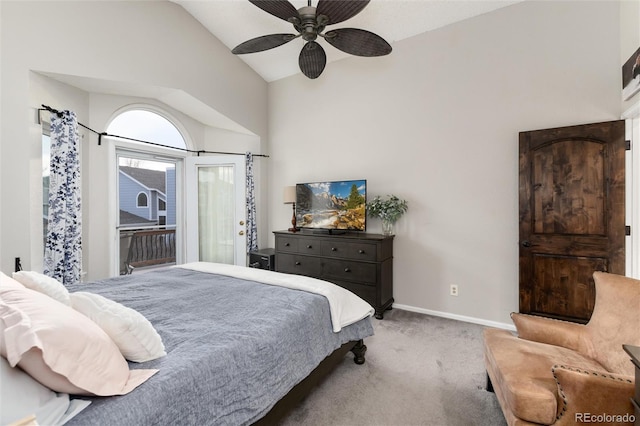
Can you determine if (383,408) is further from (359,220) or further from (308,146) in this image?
(308,146)

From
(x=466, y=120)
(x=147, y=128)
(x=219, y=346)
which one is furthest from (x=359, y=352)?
(x=147, y=128)

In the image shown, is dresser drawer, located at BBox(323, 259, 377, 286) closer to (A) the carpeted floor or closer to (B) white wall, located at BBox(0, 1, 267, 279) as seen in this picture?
(A) the carpeted floor

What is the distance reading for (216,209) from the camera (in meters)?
4.62

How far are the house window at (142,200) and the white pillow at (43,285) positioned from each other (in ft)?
11.1

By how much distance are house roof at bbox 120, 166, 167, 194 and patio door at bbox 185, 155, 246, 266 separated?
445 mm

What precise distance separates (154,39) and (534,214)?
436 cm

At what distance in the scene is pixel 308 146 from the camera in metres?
4.30

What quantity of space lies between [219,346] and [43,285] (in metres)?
0.80

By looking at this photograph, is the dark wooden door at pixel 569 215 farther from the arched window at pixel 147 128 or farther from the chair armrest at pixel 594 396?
the arched window at pixel 147 128

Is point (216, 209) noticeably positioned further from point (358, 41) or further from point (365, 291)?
point (358, 41)

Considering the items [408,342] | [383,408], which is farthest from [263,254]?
[383,408]

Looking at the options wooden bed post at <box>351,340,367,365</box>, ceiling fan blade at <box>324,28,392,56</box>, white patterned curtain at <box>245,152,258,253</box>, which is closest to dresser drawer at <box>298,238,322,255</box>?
white patterned curtain at <box>245,152,258,253</box>

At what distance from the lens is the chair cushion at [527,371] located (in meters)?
1.28

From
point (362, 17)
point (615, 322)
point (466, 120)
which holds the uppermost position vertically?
point (362, 17)
